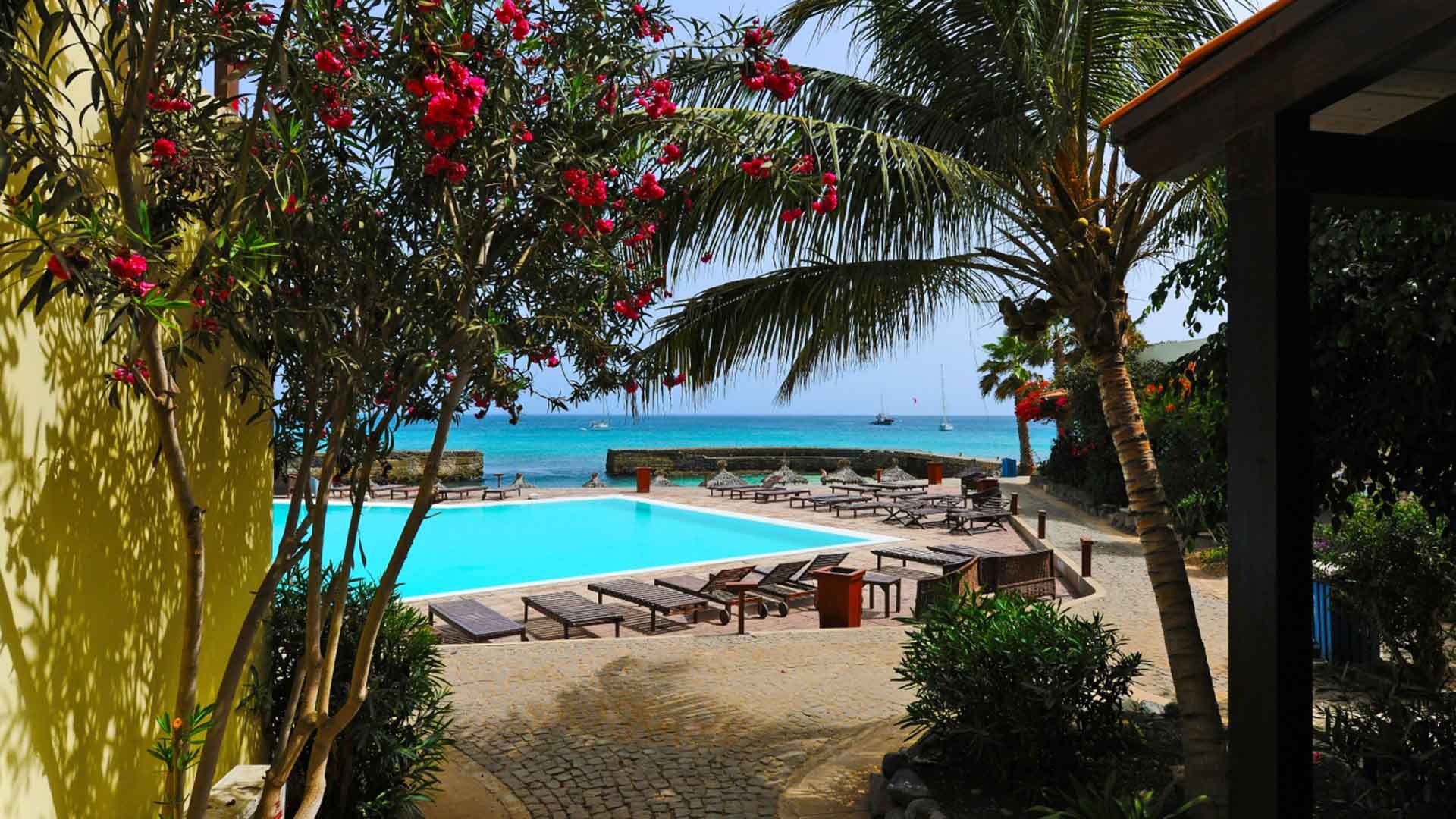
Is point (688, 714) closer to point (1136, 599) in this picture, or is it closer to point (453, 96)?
point (453, 96)

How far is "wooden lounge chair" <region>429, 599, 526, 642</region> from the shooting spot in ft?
30.6

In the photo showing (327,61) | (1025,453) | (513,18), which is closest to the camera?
(327,61)

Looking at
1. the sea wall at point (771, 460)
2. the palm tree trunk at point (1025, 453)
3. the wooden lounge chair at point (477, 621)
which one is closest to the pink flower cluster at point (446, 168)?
the wooden lounge chair at point (477, 621)

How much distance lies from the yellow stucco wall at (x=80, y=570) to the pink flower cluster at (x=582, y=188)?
1.92 meters

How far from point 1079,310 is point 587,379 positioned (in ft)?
9.51

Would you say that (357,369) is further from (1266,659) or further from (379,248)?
(1266,659)

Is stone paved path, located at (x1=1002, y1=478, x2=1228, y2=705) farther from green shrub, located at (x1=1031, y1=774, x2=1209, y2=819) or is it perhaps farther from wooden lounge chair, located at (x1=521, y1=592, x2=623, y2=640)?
wooden lounge chair, located at (x1=521, y1=592, x2=623, y2=640)

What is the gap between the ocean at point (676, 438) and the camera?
75.7 metres

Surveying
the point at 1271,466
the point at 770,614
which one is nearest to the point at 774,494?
the point at 770,614

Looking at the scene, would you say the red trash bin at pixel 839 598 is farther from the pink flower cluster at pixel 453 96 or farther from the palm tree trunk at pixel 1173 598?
the pink flower cluster at pixel 453 96

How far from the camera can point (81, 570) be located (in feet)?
11.8

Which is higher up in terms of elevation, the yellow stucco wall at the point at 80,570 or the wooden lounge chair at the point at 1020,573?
the yellow stucco wall at the point at 80,570

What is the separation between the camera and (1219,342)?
17.6 ft

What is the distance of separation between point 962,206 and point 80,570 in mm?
4621
